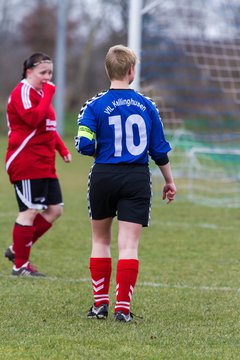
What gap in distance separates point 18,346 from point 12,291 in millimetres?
1695

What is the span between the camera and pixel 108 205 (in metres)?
5.38

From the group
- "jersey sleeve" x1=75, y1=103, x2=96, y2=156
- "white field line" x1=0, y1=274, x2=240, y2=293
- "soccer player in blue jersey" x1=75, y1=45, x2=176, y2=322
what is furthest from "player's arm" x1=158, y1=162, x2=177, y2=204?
"white field line" x1=0, y1=274, x2=240, y2=293

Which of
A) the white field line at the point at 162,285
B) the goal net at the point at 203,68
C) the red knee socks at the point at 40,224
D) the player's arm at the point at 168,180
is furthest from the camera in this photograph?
the goal net at the point at 203,68

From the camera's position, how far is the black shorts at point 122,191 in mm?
5297

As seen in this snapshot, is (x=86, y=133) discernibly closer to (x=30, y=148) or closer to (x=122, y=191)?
(x=122, y=191)

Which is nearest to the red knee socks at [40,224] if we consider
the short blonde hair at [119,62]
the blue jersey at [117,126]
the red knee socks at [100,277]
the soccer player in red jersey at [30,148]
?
the soccer player in red jersey at [30,148]

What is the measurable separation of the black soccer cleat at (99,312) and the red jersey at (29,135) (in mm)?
1932

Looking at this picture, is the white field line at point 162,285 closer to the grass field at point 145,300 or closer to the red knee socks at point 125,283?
the grass field at point 145,300

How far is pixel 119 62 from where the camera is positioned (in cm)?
525

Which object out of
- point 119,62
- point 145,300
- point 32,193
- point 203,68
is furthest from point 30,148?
point 203,68

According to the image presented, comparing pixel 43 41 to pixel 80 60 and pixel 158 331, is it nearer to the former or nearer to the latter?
pixel 80 60

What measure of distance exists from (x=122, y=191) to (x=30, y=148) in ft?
6.37

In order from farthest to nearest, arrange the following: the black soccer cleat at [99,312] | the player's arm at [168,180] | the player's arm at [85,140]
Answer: the player's arm at [168,180], the black soccer cleat at [99,312], the player's arm at [85,140]

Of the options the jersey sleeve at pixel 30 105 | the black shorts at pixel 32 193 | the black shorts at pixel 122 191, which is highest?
the jersey sleeve at pixel 30 105
